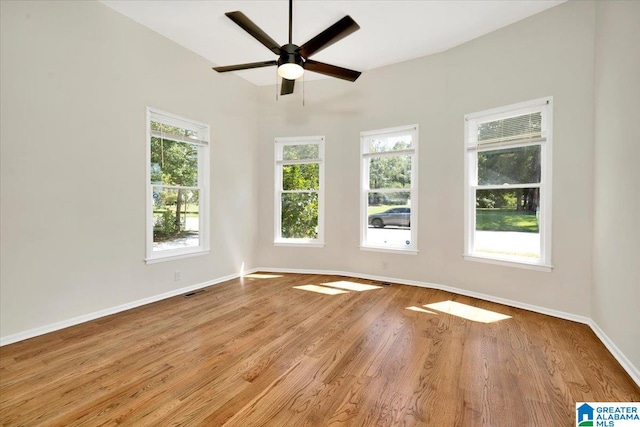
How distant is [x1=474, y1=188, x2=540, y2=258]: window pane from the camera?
3.51 meters

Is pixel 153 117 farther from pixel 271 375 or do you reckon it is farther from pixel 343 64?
pixel 271 375

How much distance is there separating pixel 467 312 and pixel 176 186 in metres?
4.12

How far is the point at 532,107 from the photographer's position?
3426mm

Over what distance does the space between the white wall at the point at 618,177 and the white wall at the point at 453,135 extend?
0.63ft

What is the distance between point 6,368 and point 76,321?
2.72 ft

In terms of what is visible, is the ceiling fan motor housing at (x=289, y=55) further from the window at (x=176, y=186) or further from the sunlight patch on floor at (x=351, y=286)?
the sunlight patch on floor at (x=351, y=286)

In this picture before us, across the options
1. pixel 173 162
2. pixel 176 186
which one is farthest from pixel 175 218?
pixel 173 162

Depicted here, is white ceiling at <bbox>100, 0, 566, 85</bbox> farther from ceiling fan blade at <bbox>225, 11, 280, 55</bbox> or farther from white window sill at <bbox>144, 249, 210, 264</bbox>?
white window sill at <bbox>144, 249, 210, 264</bbox>

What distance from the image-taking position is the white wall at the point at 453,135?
3141mm

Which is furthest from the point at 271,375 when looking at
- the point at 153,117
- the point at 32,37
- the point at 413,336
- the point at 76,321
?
the point at 32,37

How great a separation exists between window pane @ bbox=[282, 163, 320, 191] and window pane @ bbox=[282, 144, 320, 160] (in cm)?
15

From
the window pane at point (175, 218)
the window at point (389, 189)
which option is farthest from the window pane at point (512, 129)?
the window pane at point (175, 218)

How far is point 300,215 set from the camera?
535 centimetres

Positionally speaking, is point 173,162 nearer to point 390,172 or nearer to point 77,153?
point 77,153
